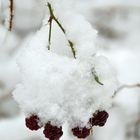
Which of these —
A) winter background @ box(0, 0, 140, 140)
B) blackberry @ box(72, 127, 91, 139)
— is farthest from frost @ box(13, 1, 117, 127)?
winter background @ box(0, 0, 140, 140)

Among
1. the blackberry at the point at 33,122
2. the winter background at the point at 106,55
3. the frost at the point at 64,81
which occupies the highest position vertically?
the winter background at the point at 106,55

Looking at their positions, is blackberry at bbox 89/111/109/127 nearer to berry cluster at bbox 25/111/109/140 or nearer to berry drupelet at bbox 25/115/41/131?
berry cluster at bbox 25/111/109/140

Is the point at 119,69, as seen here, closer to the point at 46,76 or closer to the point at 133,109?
the point at 133,109

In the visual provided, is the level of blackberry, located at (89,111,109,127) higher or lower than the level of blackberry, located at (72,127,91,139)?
higher

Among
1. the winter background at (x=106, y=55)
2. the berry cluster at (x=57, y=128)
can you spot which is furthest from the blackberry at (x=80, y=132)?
the winter background at (x=106, y=55)

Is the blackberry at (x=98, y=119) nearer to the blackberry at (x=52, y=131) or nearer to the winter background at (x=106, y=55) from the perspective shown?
the blackberry at (x=52, y=131)

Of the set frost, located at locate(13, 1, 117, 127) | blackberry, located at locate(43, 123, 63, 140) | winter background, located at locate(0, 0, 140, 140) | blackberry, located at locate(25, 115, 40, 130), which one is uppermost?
winter background, located at locate(0, 0, 140, 140)

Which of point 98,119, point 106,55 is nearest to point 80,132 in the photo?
point 98,119

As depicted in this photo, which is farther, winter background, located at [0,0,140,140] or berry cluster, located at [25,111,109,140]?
winter background, located at [0,0,140,140]
